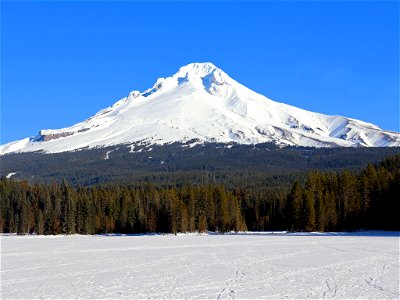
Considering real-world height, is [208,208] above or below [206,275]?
above

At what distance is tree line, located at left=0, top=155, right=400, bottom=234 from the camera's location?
308 feet

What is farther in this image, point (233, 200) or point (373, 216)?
point (233, 200)

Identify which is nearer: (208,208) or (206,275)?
(206,275)

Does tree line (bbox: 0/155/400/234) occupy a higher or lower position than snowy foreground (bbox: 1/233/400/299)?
higher

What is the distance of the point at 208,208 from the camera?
364 ft

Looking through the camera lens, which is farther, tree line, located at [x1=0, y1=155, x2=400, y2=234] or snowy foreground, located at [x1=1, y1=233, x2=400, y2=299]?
tree line, located at [x1=0, y1=155, x2=400, y2=234]

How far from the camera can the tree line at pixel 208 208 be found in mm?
93812

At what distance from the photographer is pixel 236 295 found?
25078 millimetres

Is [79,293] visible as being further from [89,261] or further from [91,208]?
[91,208]

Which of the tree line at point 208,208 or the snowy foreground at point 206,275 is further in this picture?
the tree line at point 208,208

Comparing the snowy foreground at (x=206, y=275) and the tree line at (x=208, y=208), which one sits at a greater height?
the tree line at (x=208, y=208)

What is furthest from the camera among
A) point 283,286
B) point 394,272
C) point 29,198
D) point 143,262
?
point 29,198

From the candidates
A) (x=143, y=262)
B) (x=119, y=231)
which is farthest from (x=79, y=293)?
(x=119, y=231)

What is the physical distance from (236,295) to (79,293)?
7.33 meters
